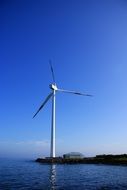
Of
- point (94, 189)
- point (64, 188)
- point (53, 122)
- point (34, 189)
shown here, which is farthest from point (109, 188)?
point (53, 122)

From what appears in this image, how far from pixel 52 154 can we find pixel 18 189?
75338 mm

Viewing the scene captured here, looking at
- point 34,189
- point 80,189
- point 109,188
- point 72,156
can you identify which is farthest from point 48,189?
point 72,156

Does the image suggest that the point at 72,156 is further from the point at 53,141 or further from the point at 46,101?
the point at 46,101

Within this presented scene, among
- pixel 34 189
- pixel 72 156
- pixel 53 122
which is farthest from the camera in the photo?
pixel 72 156

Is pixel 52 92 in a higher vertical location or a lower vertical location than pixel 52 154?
higher

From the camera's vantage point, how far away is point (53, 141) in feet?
374

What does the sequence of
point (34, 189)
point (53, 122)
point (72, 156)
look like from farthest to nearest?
point (72, 156), point (53, 122), point (34, 189)

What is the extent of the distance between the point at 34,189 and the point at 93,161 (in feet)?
254

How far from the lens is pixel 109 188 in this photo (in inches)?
1732

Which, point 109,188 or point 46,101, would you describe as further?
point 46,101

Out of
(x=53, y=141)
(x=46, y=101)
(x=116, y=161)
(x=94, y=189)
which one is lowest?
(x=94, y=189)

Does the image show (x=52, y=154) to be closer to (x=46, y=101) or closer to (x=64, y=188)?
(x=46, y=101)

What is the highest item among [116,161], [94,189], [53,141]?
[53,141]

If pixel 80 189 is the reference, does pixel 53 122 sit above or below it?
above
